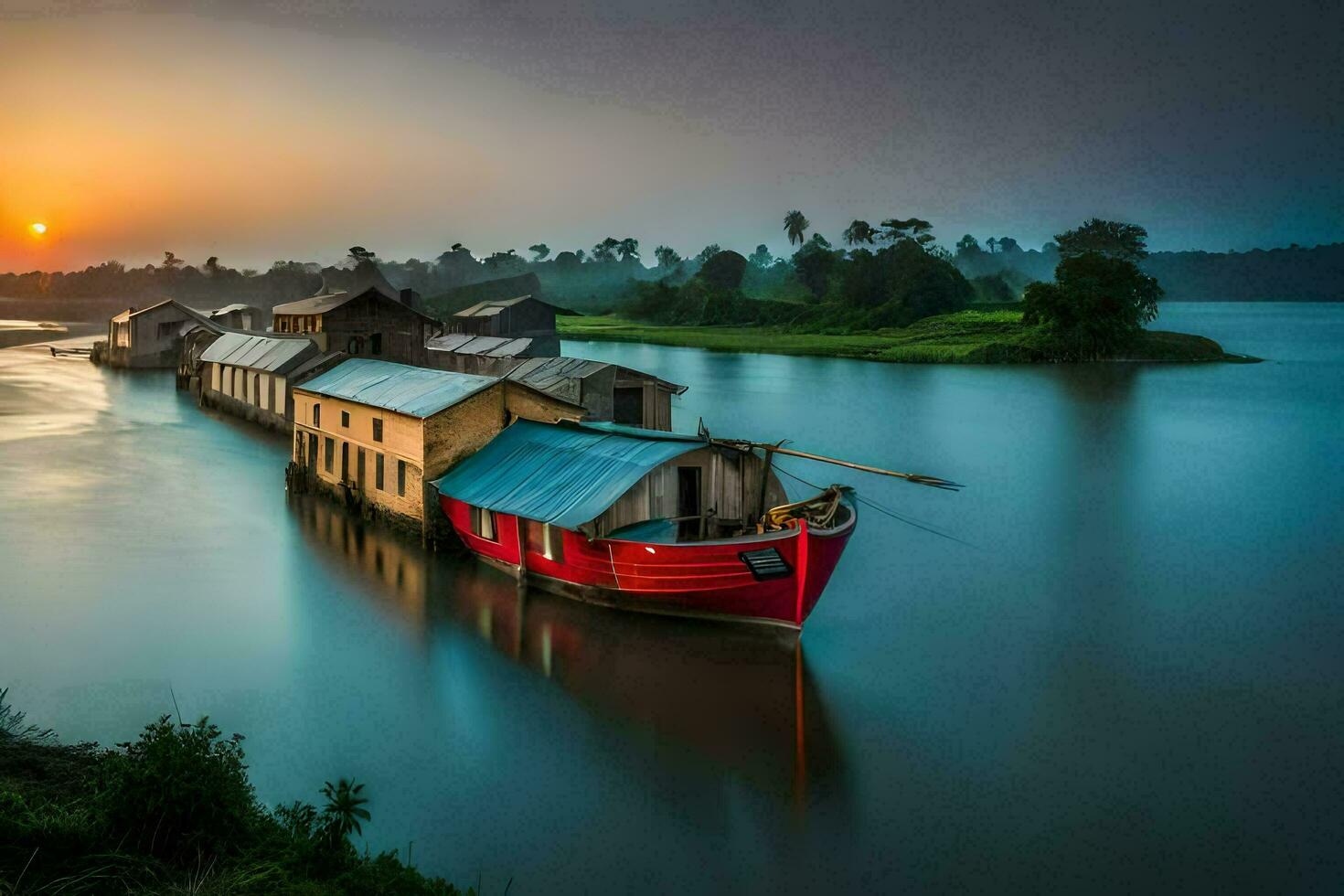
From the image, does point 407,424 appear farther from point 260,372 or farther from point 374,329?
point 260,372

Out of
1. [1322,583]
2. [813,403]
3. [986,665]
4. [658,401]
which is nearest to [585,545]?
[986,665]

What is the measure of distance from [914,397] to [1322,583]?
115 ft

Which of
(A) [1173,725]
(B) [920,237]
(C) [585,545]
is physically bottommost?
(A) [1173,725]

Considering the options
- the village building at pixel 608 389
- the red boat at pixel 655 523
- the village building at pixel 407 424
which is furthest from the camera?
the village building at pixel 608 389

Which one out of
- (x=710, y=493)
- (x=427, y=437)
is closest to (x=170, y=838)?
(x=710, y=493)

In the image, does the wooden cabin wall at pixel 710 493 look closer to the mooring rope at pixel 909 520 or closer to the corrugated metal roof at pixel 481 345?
the mooring rope at pixel 909 520

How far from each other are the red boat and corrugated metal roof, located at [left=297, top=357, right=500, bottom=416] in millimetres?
1931

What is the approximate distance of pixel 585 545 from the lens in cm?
1762

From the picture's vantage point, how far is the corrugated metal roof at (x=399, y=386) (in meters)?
22.1

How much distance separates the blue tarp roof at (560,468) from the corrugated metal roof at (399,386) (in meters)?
1.34

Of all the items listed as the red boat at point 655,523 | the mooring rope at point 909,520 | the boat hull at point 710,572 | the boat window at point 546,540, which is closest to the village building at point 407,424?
the red boat at point 655,523

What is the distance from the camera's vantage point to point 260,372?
4297 centimetres

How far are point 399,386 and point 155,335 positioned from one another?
49.1 m

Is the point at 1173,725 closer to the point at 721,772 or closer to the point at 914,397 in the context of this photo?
the point at 721,772
